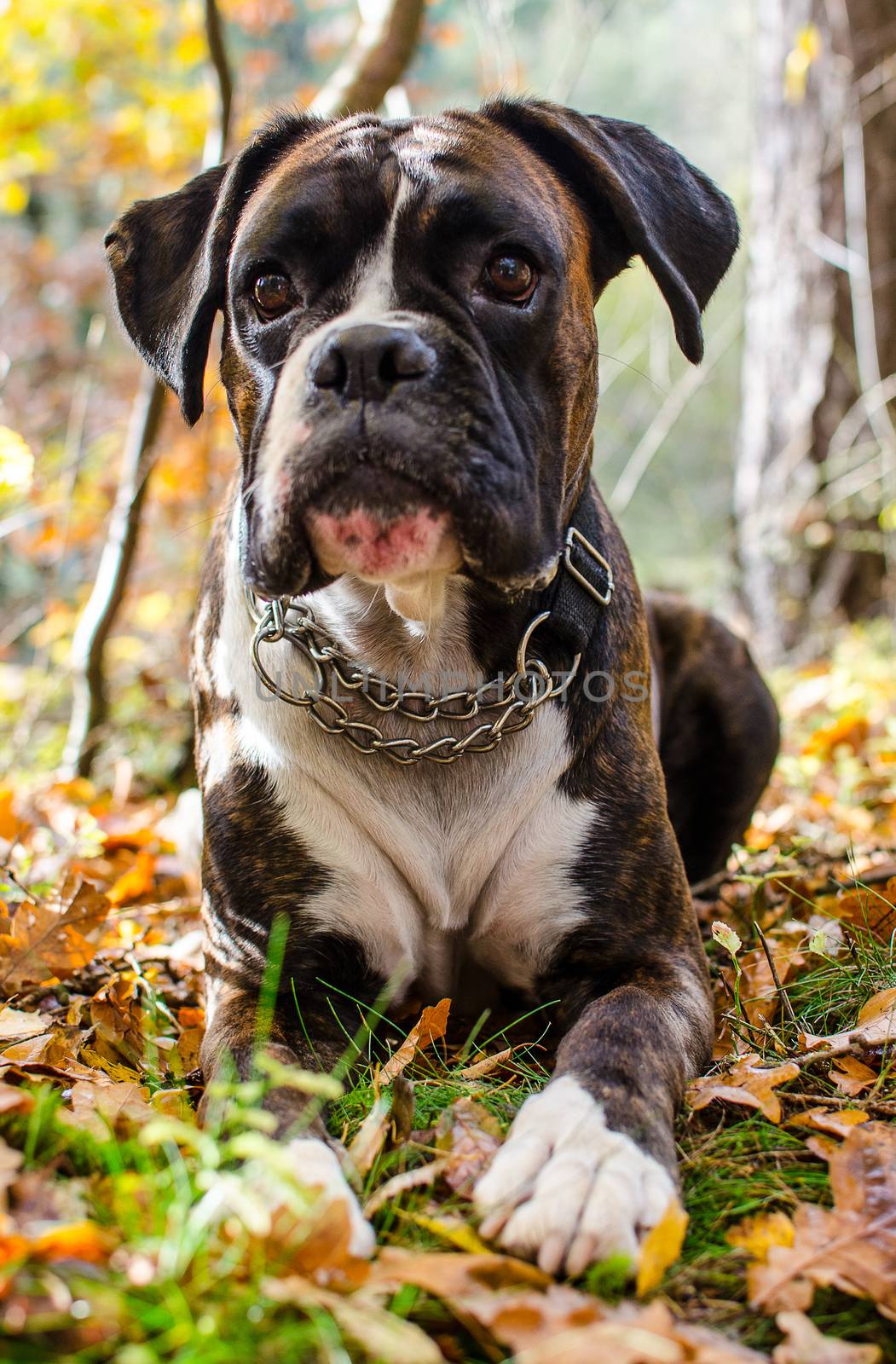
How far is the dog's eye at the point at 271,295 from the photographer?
98.0 inches

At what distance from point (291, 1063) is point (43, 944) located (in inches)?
34.0

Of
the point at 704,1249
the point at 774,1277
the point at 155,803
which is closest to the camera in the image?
the point at 774,1277

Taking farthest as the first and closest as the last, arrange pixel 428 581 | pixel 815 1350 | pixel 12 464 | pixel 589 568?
pixel 12 464
pixel 589 568
pixel 428 581
pixel 815 1350

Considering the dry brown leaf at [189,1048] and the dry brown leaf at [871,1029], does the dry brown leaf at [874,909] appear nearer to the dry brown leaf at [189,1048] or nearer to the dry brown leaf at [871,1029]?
the dry brown leaf at [871,1029]

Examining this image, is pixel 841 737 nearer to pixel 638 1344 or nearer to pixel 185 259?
pixel 185 259

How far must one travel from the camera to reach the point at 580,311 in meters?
2.59

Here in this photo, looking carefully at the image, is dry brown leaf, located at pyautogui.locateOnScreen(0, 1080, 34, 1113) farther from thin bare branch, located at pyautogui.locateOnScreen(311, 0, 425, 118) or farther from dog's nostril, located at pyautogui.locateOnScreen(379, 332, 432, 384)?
thin bare branch, located at pyautogui.locateOnScreen(311, 0, 425, 118)

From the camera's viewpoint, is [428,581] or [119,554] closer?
[428,581]

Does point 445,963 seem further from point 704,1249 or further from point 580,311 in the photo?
point 580,311

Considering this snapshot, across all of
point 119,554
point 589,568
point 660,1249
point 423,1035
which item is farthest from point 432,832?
point 119,554

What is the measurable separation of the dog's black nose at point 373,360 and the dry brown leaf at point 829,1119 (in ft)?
4.62

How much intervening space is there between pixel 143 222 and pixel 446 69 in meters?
12.4

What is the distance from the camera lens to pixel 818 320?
661 cm

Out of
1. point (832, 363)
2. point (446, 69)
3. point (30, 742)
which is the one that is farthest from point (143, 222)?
point (446, 69)
